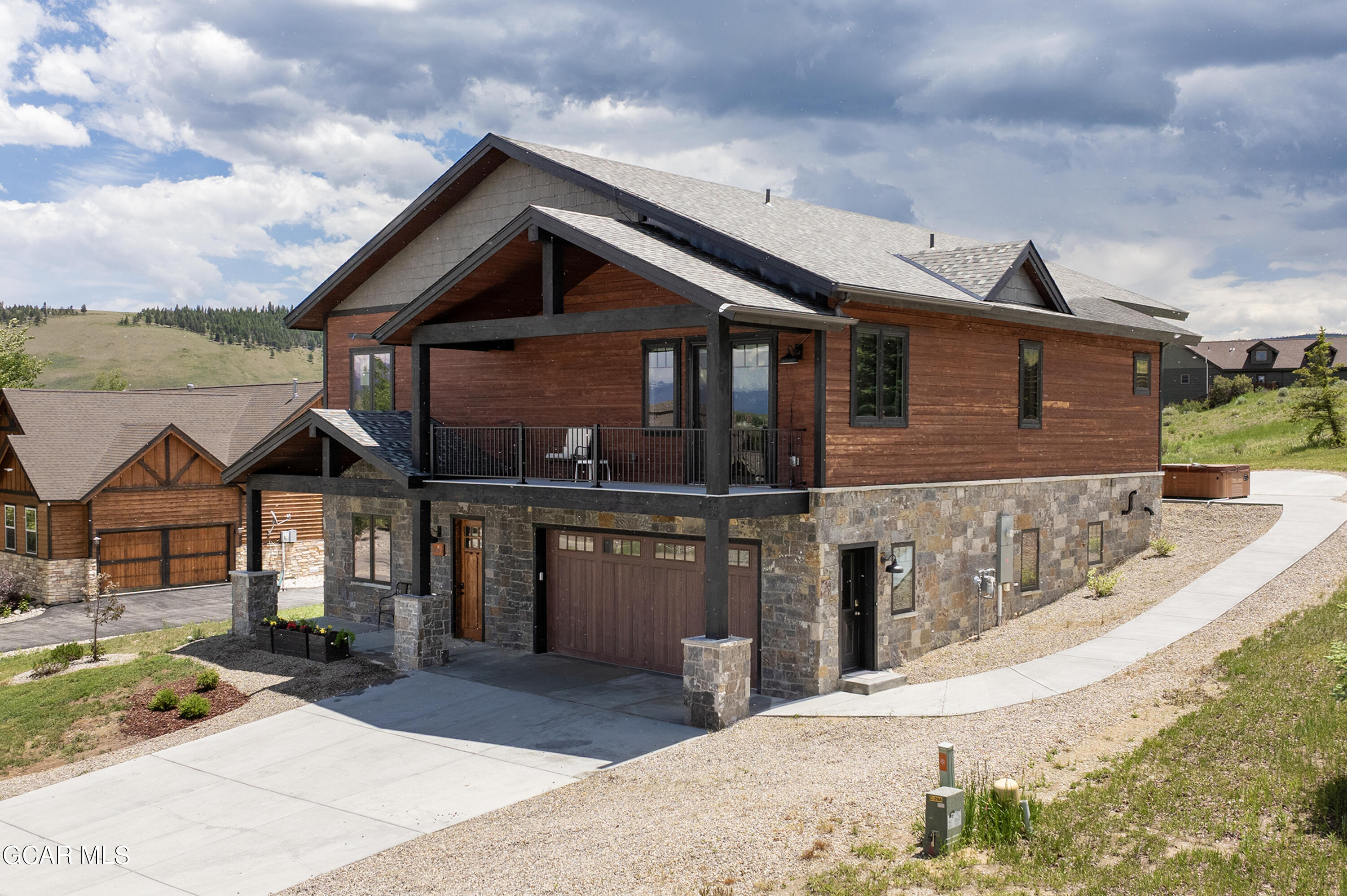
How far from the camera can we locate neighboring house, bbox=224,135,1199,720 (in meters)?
14.9

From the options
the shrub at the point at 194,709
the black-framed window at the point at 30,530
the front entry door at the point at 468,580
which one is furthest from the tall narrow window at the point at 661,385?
the black-framed window at the point at 30,530

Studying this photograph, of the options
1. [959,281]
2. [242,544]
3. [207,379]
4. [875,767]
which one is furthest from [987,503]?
[207,379]

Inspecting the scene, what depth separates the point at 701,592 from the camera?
1659cm

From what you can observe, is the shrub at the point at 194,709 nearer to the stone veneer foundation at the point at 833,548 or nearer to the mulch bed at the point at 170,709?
the mulch bed at the point at 170,709

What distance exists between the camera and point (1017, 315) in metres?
17.6

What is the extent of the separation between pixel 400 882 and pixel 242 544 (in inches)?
1085

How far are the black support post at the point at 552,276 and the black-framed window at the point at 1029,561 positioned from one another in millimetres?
9640

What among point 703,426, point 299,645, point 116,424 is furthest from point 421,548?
point 116,424

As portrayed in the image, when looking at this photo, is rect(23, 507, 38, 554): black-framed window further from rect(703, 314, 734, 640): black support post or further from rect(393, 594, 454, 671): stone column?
rect(703, 314, 734, 640): black support post

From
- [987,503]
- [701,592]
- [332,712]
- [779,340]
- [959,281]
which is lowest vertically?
[332,712]

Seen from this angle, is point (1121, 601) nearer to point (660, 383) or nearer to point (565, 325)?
point (660, 383)

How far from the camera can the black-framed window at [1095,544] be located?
2105 cm

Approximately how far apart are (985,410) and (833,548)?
4785 millimetres

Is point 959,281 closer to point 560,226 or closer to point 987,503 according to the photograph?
point 987,503
